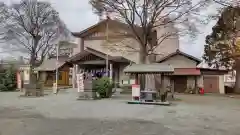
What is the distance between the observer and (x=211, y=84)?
117 feet

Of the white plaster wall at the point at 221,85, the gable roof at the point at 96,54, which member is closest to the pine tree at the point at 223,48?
the white plaster wall at the point at 221,85

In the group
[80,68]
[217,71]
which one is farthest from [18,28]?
[217,71]

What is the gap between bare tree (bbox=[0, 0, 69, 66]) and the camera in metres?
44.6

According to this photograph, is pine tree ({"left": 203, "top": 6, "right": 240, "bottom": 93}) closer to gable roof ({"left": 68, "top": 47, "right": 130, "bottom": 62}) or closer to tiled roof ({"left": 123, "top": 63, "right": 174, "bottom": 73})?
gable roof ({"left": 68, "top": 47, "right": 130, "bottom": 62})

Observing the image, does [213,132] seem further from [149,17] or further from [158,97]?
[149,17]

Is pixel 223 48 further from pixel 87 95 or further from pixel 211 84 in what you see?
pixel 87 95

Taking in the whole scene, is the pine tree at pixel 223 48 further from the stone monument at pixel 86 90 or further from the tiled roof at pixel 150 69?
the stone monument at pixel 86 90

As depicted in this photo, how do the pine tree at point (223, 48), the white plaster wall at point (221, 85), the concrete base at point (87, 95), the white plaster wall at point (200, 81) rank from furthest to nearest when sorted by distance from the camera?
the white plaster wall at point (200, 81) → the white plaster wall at point (221, 85) → the pine tree at point (223, 48) → the concrete base at point (87, 95)

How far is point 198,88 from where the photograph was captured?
112ft

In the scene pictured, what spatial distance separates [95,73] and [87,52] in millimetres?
3005

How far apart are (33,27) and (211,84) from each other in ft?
96.1

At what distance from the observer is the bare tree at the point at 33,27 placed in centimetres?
4456

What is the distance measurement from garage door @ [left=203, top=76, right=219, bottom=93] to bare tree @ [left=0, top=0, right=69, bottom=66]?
78.1 feet

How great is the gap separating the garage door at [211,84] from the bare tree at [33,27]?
78.1 feet
